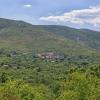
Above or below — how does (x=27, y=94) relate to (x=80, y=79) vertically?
below

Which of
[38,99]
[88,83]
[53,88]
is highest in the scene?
[88,83]

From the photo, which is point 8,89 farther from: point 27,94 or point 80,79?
point 27,94

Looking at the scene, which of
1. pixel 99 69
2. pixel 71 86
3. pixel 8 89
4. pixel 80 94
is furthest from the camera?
pixel 99 69

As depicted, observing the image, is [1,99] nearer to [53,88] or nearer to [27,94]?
[27,94]

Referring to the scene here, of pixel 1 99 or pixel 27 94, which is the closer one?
pixel 1 99

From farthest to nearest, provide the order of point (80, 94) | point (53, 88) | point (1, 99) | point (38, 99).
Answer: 1. point (53, 88)
2. point (38, 99)
3. point (80, 94)
4. point (1, 99)

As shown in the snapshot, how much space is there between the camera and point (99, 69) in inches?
5315

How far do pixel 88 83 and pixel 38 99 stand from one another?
63.0ft

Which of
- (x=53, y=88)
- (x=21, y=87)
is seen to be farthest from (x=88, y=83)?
(x=53, y=88)

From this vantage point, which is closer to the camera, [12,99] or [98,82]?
[12,99]

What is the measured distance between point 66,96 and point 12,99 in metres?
19.2

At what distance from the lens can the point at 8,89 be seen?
205ft

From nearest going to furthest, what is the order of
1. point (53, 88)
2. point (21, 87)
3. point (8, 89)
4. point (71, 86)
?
point (8, 89), point (71, 86), point (21, 87), point (53, 88)

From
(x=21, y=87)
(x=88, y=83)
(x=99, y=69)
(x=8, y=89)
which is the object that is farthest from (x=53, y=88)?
(x=8, y=89)
